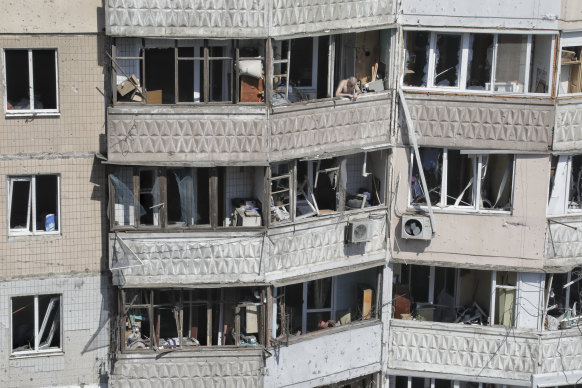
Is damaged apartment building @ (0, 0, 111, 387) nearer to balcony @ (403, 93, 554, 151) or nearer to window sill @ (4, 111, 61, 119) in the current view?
window sill @ (4, 111, 61, 119)

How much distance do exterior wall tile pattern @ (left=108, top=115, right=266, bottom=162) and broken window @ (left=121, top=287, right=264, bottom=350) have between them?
10.6 ft

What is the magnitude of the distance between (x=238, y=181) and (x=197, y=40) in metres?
3.42

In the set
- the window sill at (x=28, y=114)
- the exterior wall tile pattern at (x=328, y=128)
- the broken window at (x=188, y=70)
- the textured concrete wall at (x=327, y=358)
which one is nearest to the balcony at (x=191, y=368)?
the textured concrete wall at (x=327, y=358)

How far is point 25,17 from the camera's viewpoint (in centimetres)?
2473

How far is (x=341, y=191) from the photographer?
2741 centimetres

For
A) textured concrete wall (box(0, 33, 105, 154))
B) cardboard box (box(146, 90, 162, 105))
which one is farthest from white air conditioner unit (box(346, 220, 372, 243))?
textured concrete wall (box(0, 33, 105, 154))

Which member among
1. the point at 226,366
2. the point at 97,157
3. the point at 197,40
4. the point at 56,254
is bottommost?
the point at 226,366

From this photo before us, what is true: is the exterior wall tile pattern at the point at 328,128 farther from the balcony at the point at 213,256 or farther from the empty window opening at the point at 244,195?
the balcony at the point at 213,256

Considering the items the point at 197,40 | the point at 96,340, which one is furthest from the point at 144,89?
the point at 96,340

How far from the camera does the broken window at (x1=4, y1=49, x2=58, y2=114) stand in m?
25.2

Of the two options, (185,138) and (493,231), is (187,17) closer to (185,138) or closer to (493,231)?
(185,138)

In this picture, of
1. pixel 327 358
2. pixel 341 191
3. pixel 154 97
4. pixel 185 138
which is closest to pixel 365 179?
pixel 341 191

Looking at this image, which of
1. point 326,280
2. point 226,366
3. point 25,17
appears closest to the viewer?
point 25,17

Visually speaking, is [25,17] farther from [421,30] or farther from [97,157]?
[421,30]
